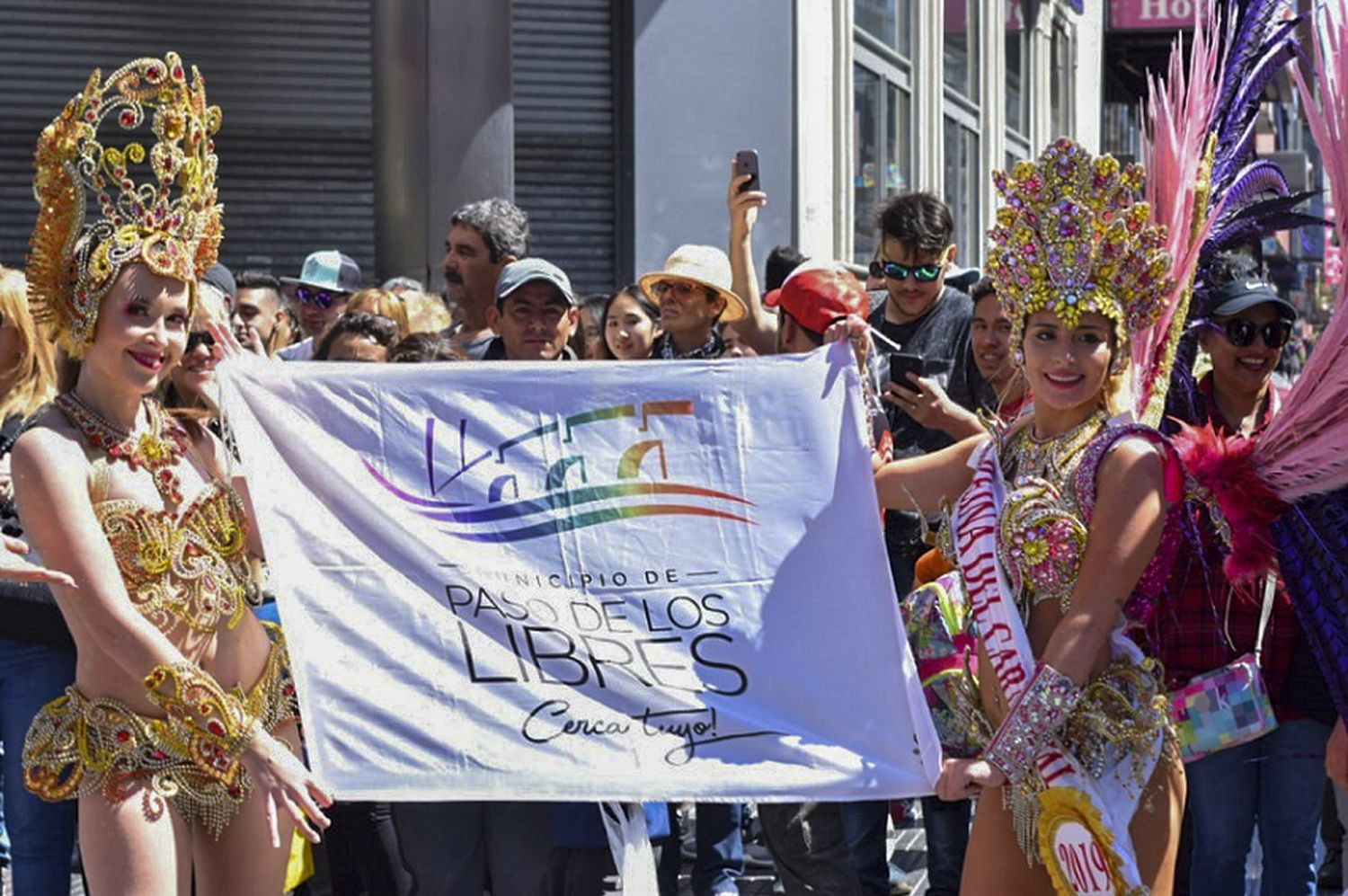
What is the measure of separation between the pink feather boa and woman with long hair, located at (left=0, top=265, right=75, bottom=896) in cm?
322

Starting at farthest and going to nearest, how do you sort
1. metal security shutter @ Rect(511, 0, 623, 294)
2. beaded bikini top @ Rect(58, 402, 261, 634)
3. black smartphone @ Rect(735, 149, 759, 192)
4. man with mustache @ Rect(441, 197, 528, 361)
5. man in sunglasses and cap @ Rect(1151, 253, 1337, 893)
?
metal security shutter @ Rect(511, 0, 623, 294)
black smartphone @ Rect(735, 149, 759, 192)
man with mustache @ Rect(441, 197, 528, 361)
man in sunglasses and cap @ Rect(1151, 253, 1337, 893)
beaded bikini top @ Rect(58, 402, 261, 634)

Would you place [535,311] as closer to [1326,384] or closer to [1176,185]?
[1176,185]

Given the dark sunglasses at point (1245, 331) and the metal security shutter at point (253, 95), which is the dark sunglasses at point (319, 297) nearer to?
the metal security shutter at point (253, 95)

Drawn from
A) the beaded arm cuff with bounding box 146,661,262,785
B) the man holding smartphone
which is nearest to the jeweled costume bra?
the beaded arm cuff with bounding box 146,661,262,785

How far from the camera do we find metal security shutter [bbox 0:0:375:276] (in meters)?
12.7

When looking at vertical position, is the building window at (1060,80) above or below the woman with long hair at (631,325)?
above

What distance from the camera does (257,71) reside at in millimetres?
13070

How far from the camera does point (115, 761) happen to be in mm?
4551

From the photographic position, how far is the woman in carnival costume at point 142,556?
4504mm

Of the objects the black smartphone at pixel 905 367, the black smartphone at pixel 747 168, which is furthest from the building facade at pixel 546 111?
the black smartphone at pixel 905 367

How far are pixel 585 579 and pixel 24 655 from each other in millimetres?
2192

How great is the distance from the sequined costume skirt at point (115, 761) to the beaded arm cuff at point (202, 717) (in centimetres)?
4

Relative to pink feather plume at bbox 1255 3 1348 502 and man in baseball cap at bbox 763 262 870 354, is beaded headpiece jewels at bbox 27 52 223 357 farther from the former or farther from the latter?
pink feather plume at bbox 1255 3 1348 502

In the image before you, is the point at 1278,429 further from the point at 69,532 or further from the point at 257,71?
the point at 257,71
